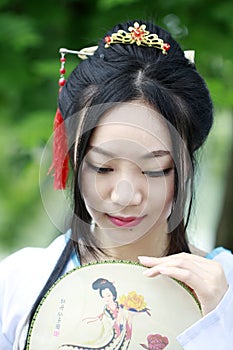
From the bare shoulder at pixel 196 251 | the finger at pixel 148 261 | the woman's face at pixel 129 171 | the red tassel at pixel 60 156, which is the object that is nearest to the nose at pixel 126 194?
the woman's face at pixel 129 171

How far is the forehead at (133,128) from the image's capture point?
1565 millimetres

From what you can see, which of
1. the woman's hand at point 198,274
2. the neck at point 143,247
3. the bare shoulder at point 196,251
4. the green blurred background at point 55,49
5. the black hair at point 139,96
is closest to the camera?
the woman's hand at point 198,274

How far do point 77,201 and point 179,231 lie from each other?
0.23 meters

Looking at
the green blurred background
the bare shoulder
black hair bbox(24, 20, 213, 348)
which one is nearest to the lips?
black hair bbox(24, 20, 213, 348)

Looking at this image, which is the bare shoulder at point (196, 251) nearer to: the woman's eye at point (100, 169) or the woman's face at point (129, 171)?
the woman's face at point (129, 171)

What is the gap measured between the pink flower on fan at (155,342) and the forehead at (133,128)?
0.33m

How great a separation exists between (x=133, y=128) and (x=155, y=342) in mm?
381

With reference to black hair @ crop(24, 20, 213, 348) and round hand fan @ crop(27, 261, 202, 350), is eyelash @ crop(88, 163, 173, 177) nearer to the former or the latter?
black hair @ crop(24, 20, 213, 348)

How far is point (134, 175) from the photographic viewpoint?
1.56 m

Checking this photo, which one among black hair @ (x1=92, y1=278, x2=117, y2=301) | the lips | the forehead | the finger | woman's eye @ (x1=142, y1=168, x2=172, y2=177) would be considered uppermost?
the forehead

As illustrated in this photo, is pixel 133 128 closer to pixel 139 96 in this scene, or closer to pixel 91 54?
pixel 139 96

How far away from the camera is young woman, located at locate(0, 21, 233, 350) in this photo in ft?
5.10

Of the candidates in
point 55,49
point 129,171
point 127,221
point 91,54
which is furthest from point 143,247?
point 55,49

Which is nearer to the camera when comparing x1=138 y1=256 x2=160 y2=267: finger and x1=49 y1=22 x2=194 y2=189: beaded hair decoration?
x1=138 y1=256 x2=160 y2=267: finger
